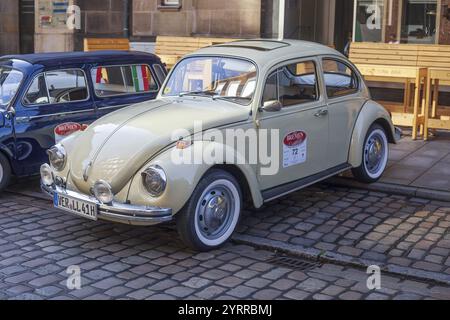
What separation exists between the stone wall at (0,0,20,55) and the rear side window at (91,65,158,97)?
36.9ft

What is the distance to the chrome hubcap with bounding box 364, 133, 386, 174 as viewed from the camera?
795 cm

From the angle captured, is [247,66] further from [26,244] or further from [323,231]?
[26,244]

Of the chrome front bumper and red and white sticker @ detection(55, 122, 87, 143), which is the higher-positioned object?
red and white sticker @ detection(55, 122, 87, 143)

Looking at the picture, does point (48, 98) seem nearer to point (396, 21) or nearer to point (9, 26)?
point (396, 21)

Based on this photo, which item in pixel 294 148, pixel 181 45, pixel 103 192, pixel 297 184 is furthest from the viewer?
pixel 181 45

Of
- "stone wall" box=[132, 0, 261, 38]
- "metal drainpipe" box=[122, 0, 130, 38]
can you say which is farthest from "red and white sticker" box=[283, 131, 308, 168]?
"metal drainpipe" box=[122, 0, 130, 38]

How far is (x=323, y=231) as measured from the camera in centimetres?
645

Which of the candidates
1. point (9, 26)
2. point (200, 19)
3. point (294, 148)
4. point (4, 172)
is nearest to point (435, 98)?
point (294, 148)

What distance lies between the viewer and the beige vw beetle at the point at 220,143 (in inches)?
227

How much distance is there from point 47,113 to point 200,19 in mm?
7416

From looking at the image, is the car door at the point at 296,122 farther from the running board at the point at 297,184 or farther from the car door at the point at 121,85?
the car door at the point at 121,85

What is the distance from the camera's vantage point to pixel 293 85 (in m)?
6.98

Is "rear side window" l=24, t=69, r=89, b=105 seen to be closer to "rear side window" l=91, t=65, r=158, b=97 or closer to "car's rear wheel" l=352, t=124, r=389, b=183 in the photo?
"rear side window" l=91, t=65, r=158, b=97

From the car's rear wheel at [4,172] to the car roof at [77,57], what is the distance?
1.21 meters
